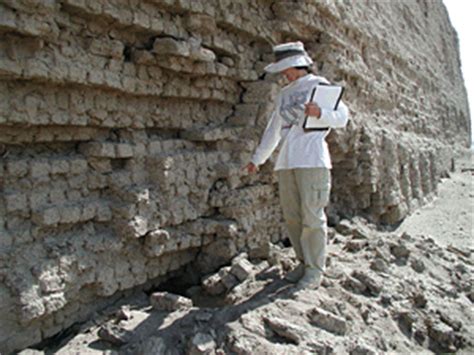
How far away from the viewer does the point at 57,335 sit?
3137mm

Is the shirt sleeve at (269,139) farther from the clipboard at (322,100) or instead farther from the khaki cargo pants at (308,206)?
the clipboard at (322,100)

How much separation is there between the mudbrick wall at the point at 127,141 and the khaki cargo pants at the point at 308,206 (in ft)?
2.11

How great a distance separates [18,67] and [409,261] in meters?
4.03

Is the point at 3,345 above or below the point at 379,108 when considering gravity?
→ below

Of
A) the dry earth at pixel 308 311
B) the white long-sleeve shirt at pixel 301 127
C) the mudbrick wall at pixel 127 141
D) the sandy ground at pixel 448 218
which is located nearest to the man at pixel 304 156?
the white long-sleeve shirt at pixel 301 127

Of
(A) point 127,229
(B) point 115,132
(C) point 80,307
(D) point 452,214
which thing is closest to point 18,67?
(B) point 115,132

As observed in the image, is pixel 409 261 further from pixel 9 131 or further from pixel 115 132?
pixel 9 131

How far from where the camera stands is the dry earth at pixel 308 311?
2.87 metres

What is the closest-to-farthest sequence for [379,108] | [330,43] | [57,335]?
1. [57,335]
2. [330,43]
3. [379,108]

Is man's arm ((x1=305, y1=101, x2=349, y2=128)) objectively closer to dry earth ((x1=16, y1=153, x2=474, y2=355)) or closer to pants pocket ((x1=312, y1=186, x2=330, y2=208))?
pants pocket ((x1=312, y1=186, x2=330, y2=208))

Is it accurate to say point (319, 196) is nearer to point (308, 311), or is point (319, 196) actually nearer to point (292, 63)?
point (308, 311)

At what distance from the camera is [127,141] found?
355 centimetres

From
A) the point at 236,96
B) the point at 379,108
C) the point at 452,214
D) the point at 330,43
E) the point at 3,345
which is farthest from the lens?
the point at 452,214

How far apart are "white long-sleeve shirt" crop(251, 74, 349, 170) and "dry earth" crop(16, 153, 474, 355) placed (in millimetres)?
937
